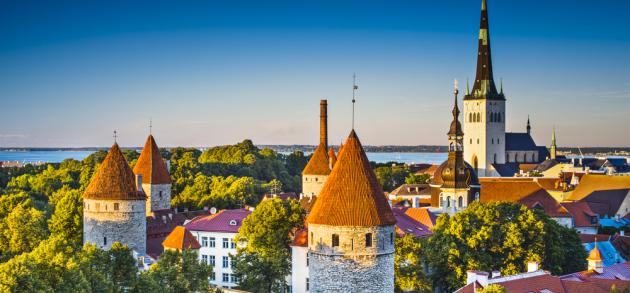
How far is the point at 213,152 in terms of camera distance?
122m

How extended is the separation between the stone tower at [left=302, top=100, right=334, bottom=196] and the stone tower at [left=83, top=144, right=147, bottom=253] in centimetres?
1926

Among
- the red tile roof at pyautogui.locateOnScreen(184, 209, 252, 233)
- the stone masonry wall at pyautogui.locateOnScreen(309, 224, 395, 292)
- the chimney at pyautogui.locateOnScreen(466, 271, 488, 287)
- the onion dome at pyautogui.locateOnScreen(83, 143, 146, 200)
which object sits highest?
the onion dome at pyautogui.locateOnScreen(83, 143, 146, 200)

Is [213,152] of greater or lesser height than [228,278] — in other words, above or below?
above

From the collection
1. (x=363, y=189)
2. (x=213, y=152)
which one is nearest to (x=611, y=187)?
(x=363, y=189)

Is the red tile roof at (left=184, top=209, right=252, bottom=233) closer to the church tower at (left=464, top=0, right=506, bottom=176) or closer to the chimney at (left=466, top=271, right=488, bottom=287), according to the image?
the chimney at (left=466, top=271, right=488, bottom=287)

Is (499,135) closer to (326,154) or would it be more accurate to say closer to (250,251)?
(326,154)

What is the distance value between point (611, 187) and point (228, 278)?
41020mm

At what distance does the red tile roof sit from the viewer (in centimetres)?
5209

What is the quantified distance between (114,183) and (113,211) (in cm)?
149

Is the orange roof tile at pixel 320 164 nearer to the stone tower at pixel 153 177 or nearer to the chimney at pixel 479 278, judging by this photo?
the stone tower at pixel 153 177

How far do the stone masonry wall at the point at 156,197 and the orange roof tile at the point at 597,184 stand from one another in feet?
126

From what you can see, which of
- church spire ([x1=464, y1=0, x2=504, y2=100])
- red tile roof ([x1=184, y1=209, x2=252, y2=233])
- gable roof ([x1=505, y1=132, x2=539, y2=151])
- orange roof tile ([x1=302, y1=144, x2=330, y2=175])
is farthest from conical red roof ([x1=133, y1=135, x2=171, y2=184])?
gable roof ([x1=505, y1=132, x2=539, y2=151])

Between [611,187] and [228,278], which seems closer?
[228,278]

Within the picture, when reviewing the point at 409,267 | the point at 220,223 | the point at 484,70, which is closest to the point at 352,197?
the point at 409,267
